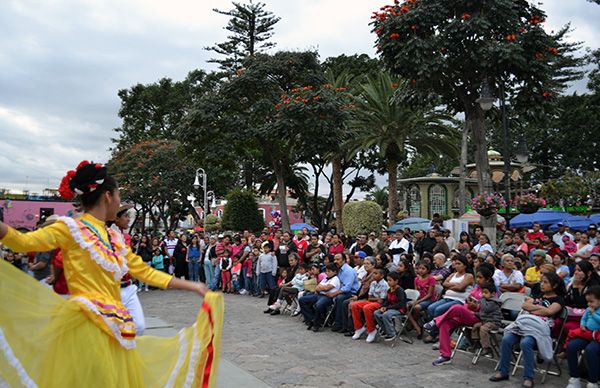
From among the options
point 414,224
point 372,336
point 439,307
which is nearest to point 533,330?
point 439,307

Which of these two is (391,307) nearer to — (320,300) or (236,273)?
(320,300)

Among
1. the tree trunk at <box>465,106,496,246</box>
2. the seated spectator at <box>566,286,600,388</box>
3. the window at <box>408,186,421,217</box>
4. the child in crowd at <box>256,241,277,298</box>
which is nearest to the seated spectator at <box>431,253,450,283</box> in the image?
the seated spectator at <box>566,286,600,388</box>

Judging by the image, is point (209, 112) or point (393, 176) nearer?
point (209, 112)

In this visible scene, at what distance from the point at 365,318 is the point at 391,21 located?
10416 millimetres

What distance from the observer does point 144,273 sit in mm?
3457

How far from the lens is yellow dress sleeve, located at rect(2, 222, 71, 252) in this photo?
8.77ft

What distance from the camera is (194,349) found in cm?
354

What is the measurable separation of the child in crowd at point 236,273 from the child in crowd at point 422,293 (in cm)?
743

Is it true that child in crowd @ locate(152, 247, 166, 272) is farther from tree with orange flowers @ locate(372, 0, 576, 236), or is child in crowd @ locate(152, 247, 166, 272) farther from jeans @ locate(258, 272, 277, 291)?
tree with orange flowers @ locate(372, 0, 576, 236)

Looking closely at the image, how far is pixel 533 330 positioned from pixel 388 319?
9.05ft

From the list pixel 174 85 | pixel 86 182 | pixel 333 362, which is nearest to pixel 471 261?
pixel 333 362

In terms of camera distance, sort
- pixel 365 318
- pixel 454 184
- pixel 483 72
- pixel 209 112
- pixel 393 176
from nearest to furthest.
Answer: pixel 365 318 → pixel 483 72 → pixel 209 112 → pixel 393 176 → pixel 454 184

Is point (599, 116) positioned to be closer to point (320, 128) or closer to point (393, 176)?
point (393, 176)

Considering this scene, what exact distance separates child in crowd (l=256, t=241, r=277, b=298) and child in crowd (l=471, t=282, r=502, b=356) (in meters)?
7.69
